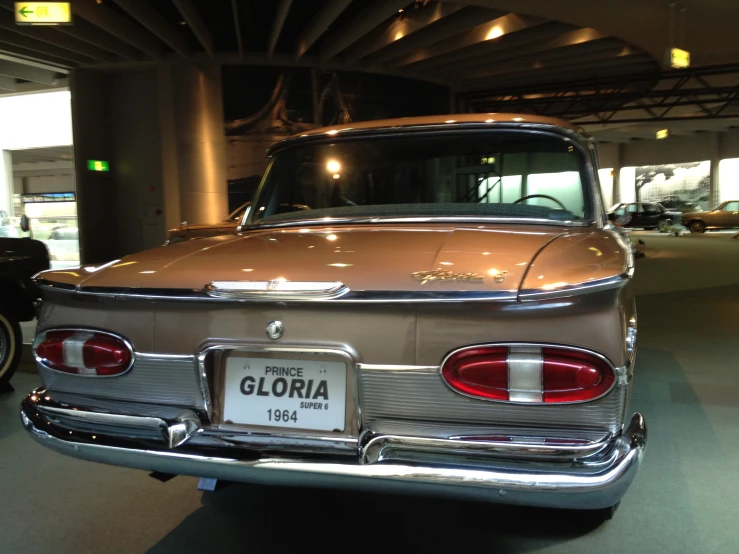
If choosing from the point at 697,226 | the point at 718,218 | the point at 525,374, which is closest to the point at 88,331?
the point at 525,374

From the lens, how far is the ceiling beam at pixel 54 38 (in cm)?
1162

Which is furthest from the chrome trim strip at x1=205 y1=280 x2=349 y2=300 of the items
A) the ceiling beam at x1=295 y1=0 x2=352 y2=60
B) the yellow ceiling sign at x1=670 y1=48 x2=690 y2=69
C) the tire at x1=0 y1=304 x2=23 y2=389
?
the yellow ceiling sign at x1=670 y1=48 x2=690 y2=69

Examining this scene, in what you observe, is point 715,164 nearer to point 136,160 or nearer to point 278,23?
point 278,23

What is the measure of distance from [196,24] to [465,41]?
6366 millimetres

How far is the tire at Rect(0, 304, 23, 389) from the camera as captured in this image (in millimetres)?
4676

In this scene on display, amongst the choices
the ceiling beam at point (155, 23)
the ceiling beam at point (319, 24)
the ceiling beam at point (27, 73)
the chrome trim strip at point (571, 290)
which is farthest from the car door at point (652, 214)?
the chrome trim strip at point (571, 290)

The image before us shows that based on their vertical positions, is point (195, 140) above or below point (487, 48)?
below

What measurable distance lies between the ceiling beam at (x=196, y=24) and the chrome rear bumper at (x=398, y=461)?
11.0 m

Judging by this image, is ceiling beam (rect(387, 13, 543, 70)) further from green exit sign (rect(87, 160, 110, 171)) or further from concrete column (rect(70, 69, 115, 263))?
green exit sign (rect(87, 160, 110, 171))

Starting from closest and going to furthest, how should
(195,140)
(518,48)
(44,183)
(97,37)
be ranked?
(97,37), (195,140), (518,48), (44,183)

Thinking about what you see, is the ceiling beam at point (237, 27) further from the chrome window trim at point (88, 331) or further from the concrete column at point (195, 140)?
the chrome window trim at point (88, 331)

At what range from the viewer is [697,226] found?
28281 millimetres

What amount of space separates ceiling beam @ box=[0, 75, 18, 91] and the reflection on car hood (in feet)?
58.8

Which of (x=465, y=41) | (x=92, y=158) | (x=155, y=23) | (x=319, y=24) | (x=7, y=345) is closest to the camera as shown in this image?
(x=7, y=345)
